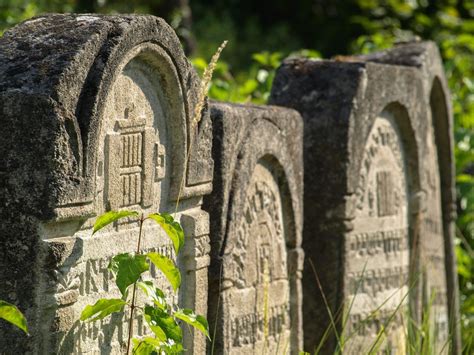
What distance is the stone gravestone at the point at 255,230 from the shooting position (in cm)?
420

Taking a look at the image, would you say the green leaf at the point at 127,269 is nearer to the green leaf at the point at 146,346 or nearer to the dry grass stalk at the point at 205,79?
the green leaf at the point at 146,346

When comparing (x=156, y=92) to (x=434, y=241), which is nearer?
(x=156, y=92)

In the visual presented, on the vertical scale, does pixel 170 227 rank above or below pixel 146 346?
above

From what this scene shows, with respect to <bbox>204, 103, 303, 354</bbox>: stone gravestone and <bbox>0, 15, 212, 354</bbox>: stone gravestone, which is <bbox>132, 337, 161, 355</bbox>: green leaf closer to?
<bbox>0, 15, 212, 354</bbox>: stone gravestone

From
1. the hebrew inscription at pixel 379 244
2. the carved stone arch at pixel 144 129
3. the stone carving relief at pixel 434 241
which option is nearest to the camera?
the carved stone arch at pixel 144 129

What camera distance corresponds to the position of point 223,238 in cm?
422

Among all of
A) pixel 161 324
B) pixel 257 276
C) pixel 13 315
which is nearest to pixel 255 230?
pixel 257 276

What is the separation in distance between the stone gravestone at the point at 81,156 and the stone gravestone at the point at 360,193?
1.43 m

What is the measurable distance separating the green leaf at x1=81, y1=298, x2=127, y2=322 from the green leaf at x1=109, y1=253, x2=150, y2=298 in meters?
0.03

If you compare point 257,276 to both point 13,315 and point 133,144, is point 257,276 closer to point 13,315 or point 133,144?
point 133,144

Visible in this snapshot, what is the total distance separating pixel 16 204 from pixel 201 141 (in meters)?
0.99

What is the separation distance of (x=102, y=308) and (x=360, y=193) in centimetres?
239

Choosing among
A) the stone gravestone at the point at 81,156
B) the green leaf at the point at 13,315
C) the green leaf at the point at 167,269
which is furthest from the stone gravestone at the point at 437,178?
the green leaf at the point at 13,315

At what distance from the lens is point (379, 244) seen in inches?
222
